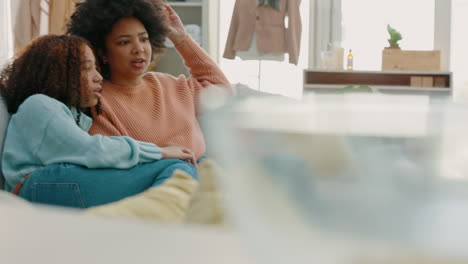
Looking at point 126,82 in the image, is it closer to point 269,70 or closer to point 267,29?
point 267,29

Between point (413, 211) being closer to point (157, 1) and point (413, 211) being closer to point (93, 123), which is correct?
point (93, 123)

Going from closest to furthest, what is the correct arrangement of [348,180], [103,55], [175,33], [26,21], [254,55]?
[348,180] < [103,55] < [175,33] < [26,21] < [254,55]

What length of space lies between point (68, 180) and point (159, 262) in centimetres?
116

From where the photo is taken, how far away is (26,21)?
12.0 ft

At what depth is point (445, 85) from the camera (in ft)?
12.8

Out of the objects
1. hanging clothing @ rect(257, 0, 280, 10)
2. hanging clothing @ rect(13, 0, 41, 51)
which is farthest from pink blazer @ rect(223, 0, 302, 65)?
hanging clothing @ rect(13, 0, 41, 51)

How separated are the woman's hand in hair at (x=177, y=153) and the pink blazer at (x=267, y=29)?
2577 mm

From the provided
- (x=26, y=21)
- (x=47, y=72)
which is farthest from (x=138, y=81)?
(x=26, y=21)

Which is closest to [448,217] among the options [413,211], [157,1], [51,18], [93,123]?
[413,211]

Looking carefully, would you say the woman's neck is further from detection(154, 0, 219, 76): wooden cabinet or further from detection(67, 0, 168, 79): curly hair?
detection(154, 0, 219, 76): wooden cabinet

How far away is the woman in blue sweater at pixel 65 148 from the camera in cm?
129

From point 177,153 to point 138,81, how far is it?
36cm

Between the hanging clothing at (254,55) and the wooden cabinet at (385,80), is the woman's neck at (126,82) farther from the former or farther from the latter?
the hanging clothing at (254,55)

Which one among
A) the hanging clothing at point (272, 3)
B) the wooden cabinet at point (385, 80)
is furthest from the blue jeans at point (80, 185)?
the hanging clothing at point (272, 3)
